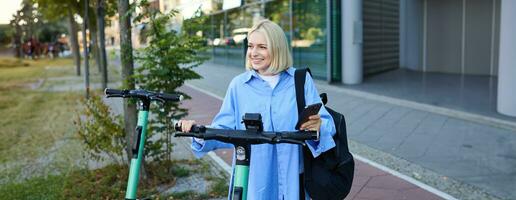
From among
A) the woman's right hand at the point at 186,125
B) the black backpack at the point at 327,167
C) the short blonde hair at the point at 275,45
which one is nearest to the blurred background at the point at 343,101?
the black backpack at the point at 327,167

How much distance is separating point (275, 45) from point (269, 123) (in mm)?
361

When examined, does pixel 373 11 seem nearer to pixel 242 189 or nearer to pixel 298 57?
pixel 298 57

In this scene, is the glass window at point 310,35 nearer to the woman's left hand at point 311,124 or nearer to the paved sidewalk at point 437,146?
the paved sidewalk at point 437,146

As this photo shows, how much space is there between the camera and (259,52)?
2.52m

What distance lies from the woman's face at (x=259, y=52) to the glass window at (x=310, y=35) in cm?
1128

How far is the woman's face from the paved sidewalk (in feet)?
10.2

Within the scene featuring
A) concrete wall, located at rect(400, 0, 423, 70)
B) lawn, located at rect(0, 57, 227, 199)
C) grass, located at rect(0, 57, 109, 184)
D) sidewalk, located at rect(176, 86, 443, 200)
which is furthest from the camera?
concrete wall, located at rect(400, 0, 423, 70)

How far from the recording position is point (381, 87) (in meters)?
13.0

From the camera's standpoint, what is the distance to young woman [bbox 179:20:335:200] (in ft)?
8.25

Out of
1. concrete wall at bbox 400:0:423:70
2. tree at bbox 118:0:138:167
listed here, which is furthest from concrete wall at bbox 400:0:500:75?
tree at bbox 118:0:138:167

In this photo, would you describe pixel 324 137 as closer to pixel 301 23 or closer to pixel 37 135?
pixel 37 135

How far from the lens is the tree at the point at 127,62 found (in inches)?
198

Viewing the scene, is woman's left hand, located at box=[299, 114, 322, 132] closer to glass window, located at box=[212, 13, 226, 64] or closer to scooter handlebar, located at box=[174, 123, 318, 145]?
scooter handlebar, located at box=[174, 123, 318, 145]

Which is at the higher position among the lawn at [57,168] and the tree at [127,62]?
the tree at [127,62]
